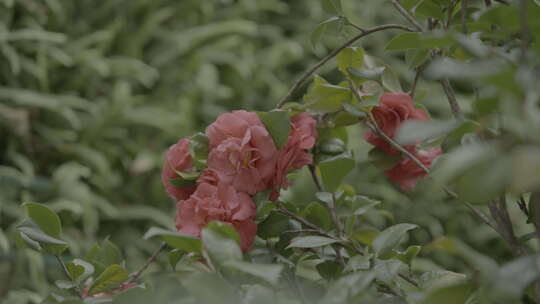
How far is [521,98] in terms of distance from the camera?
0.67 ft

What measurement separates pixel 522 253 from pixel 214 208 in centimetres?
17

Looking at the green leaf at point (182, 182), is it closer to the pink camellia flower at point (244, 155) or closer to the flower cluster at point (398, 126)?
the pink camellia flower at point (244, 155)

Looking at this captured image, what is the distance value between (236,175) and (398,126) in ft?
0.44

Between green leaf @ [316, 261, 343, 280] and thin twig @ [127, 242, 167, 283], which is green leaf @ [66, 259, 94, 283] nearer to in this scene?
thin twig @ [127, 242, 167, 283]

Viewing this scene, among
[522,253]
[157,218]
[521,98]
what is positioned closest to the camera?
[521,98]

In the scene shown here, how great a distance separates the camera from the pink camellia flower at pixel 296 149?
374 mm

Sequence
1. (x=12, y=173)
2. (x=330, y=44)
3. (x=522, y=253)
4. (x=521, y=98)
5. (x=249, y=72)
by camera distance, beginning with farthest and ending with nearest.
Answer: (x=330, y=44) → (x=249, y=72) → (x=12, y=173) → (x=522, y=253) → (x=521, y=98)

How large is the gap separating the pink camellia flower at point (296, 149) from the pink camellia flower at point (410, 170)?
0.27 ft

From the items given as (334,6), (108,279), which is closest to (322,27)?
(334,6)

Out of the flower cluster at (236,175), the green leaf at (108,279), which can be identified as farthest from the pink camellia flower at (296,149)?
the green leaf at (108,279)

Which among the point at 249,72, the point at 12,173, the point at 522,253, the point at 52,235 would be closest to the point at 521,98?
the point at 522,253

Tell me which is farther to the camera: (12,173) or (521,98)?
(12,173)

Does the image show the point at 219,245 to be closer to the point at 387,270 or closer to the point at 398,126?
the point at 387,270

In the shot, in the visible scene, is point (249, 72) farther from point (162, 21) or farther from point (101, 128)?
point (101, 128)
